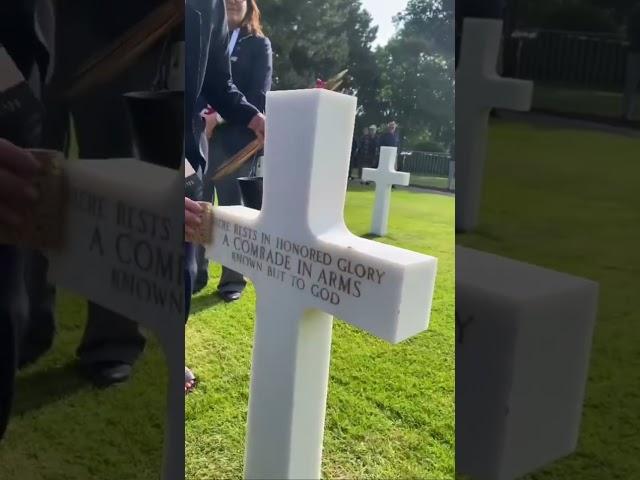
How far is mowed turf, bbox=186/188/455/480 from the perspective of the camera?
1.04 metres

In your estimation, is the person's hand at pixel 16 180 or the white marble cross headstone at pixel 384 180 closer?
the white marble cross headstone at pixel 384 180

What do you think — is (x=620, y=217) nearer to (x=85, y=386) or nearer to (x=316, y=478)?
(x=316, y=478)

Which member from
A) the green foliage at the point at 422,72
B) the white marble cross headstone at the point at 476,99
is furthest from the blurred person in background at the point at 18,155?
the white marble cross headstone at the point at 476,99

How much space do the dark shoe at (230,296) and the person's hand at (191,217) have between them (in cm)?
12

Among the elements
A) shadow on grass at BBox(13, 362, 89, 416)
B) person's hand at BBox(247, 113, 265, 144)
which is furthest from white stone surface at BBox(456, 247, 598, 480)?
shadow on grass at BBox(13, 362, 89, 416)

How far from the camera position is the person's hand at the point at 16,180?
4.46 ft

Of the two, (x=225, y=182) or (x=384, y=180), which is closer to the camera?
(x=384, y=180)

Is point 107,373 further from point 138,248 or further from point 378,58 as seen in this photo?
point 378,58

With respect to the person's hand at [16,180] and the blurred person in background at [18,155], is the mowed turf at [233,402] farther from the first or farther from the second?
the person's hand at [16,180]

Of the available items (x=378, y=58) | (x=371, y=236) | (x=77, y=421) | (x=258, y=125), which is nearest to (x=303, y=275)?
(x=371, y=236)

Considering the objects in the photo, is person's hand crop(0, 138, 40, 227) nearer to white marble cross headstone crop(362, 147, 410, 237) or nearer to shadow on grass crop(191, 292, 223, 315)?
shadow on grass crop(191, 292, 223, 315)

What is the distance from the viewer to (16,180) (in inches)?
54.1

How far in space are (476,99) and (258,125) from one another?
1.23 feet

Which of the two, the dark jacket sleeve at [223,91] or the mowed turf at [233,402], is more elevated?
the dark jacket sleeve at [223,91]
